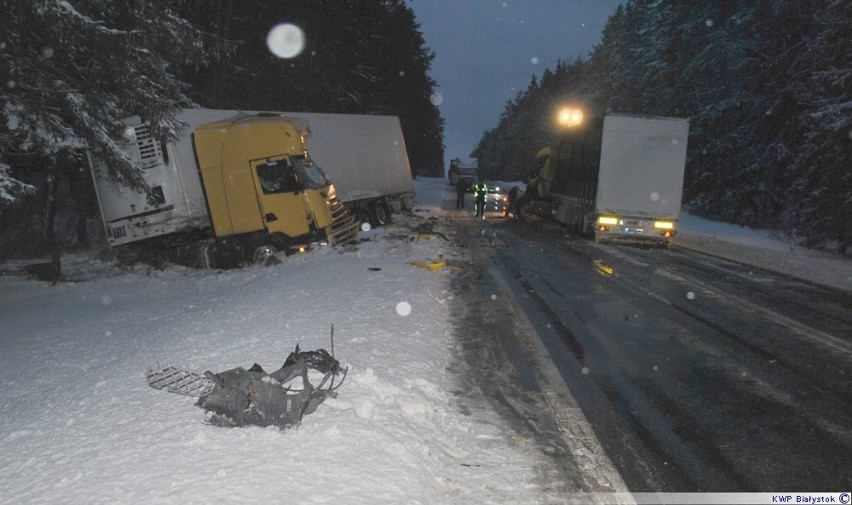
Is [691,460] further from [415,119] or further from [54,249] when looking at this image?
[415,119]

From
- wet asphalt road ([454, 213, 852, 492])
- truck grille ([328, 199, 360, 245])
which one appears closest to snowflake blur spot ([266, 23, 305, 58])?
truck grille ([328, 199, 360, 245])

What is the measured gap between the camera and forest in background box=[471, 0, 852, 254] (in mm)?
17953

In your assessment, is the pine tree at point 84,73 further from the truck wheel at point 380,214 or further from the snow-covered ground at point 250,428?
the truck wheel at point 380,214

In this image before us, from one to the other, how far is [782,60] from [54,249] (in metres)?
29.4

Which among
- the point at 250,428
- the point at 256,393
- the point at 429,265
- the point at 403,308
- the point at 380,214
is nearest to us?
the point at 250,428

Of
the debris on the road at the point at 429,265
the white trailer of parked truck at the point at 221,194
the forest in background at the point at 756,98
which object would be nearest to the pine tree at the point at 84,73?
the white trailer of parked truck at the point at 221,194

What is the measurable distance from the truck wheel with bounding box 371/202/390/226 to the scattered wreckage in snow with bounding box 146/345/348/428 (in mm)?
17293

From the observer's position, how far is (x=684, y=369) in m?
6.23

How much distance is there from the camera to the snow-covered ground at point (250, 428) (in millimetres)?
3447

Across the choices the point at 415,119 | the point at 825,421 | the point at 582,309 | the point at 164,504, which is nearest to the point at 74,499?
the point at 164,504

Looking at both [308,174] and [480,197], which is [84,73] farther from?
[480,197]

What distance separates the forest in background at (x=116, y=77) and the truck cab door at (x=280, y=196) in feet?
8.47

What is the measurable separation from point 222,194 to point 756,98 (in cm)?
2595

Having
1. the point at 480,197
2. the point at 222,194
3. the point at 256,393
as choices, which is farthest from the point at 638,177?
the point at 256,393
